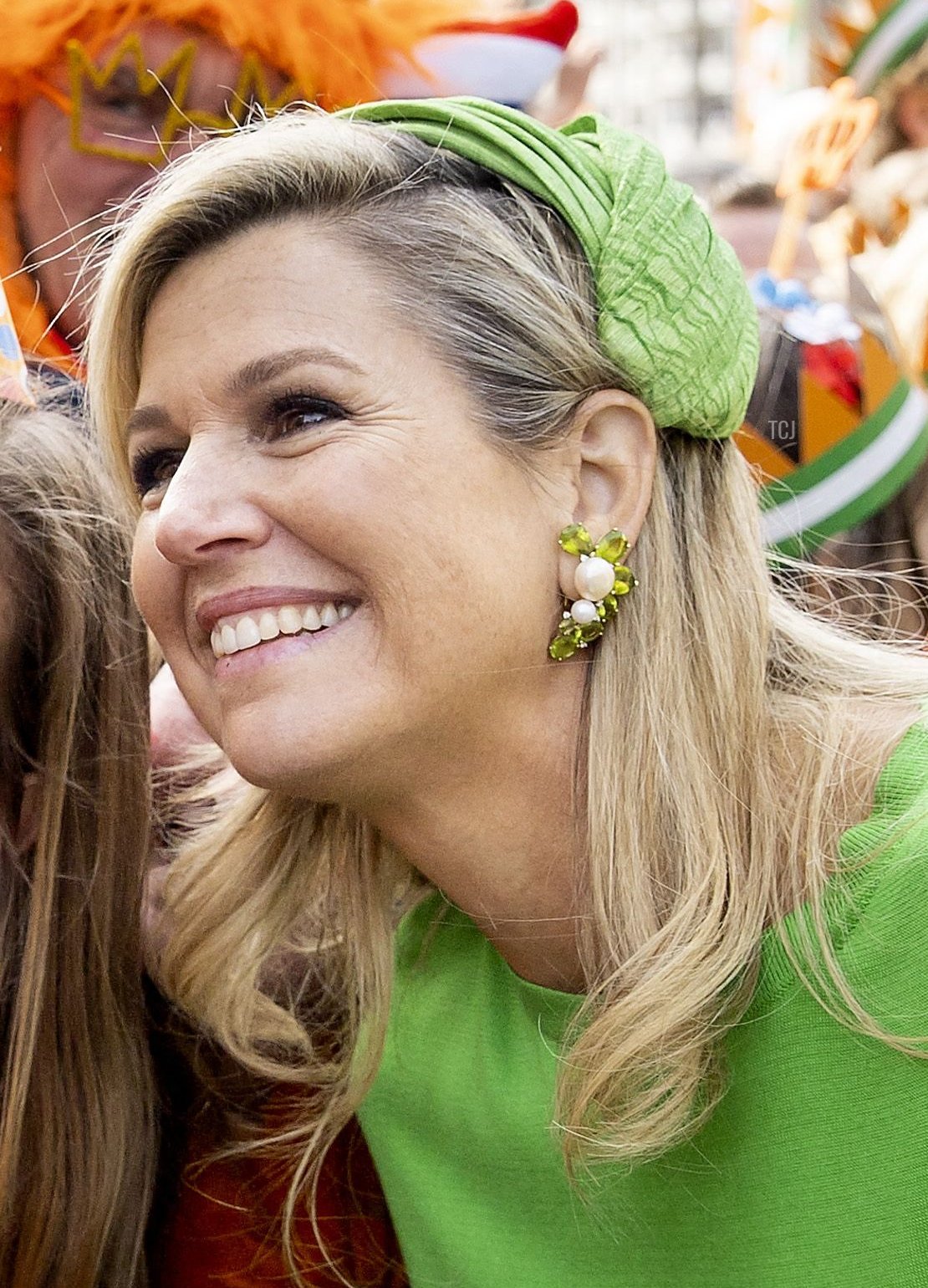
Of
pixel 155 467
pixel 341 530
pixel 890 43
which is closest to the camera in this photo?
pixel 341 530

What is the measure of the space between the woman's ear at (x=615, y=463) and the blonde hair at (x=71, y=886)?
673 millimetres

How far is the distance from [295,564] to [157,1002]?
764 mm

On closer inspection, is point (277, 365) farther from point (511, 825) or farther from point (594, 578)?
point (511, 825)

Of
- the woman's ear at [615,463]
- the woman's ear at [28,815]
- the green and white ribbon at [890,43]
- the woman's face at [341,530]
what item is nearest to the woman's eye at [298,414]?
the woman's face at [341,530]

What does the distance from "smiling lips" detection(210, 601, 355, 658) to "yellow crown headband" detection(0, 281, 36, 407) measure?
20.1 inches

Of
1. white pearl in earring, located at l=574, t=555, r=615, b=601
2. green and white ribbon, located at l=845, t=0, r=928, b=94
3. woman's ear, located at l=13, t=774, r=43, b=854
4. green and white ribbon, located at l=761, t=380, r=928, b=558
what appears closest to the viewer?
white pearl in earring, located at l=574, t=555, r=615, b=601

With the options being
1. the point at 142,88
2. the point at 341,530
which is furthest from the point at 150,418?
the point at 142,88

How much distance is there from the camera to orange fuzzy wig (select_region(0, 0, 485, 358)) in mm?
2512

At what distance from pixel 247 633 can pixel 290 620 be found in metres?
0.05

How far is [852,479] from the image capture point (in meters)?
2.86

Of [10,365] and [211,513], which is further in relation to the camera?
[10,365]

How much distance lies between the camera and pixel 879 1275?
1.65 metres

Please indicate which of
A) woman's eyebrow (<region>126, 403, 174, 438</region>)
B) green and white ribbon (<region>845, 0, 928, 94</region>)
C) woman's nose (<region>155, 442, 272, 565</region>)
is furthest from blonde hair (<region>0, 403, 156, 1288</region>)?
green and white ribbon (<region>845, 0, 928, 94</region>)

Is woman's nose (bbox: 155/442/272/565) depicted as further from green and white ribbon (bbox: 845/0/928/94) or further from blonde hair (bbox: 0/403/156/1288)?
green and white ribbon (bbox: 845/0/928/94)
